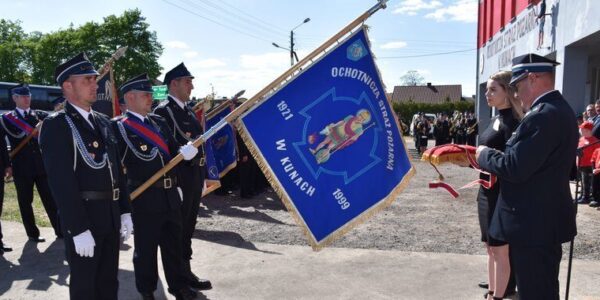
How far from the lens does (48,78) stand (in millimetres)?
51469

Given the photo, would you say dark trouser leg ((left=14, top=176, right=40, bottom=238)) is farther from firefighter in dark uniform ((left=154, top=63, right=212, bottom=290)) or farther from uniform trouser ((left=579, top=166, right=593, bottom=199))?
uniform trouser ((left=579, top=166, right=593, bottom=199))

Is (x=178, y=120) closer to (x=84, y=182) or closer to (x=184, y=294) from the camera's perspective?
(x=84, y=182)

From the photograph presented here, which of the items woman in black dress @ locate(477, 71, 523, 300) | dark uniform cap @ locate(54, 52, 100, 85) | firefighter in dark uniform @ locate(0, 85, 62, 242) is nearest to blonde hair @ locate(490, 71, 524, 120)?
woman in black dress @ locate(477, 71, 523, 300)

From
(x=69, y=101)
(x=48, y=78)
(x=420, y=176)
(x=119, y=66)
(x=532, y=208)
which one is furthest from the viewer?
(x=48, y=78)

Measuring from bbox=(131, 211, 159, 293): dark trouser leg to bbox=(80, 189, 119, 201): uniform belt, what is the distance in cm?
63

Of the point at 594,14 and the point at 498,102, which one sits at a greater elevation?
the point at 594,14

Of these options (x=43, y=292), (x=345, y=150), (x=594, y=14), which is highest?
(x=594, y=14)

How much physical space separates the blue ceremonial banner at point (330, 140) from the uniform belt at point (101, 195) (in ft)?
3.41

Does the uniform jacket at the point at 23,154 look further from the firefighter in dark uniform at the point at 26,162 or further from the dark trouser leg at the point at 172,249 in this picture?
the dark trouser leg at the point at 172,249

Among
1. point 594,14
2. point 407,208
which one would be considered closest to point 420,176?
point 407,208

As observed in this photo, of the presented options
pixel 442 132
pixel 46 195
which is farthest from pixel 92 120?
pixel 442 132

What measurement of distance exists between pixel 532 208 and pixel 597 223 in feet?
17.7

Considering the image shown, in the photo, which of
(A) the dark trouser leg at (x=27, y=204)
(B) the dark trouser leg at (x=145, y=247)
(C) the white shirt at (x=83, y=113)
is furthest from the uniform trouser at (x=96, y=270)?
(A) the dark trouser leg at (x=27, y=204)

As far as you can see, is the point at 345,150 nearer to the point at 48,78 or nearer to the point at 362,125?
the point at 362,125
